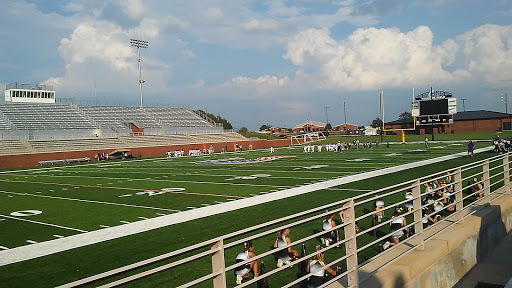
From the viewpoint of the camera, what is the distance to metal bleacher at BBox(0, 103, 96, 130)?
5587 centimetres

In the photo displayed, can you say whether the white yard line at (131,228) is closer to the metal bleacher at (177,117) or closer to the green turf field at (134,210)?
the green turf field at (134,210)

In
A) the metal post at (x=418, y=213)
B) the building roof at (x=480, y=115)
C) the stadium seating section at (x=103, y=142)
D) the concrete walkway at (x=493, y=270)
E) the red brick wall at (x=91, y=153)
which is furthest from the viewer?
the building roof at (x=480, y=115)

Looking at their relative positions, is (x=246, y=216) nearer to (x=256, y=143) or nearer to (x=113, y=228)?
(x=113, y=228)

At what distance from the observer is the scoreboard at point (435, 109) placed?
4516 centimetres

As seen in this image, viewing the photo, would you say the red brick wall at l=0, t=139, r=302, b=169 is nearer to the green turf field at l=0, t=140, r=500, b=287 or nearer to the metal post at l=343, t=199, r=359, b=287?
the green turf field at l=0, t=140, r=500, b=287

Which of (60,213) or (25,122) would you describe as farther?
(25,122)

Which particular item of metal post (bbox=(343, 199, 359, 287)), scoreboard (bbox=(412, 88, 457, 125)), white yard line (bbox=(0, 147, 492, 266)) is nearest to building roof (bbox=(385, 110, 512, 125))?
scoreboard (bbox=(412, 88, 457, 125))

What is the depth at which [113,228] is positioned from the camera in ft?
39.9

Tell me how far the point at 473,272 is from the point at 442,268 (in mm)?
1212

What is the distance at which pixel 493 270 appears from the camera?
673 centimetres

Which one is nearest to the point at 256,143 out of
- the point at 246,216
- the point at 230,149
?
the point at 230,149

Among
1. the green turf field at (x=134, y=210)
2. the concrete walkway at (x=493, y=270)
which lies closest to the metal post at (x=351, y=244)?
the concrete walkway at (x=493, y=270)

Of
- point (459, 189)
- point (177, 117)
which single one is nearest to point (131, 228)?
point (459, 189)

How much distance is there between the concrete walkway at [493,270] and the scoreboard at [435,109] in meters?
40.4
